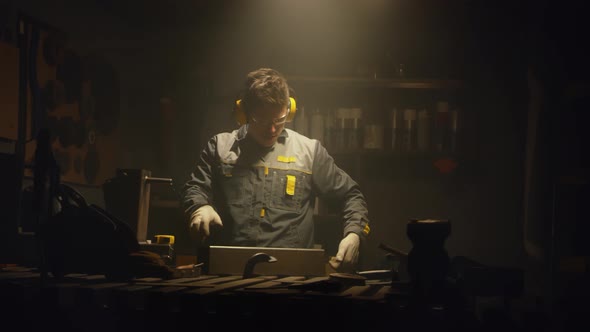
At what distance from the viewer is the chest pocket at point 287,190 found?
3801 mm

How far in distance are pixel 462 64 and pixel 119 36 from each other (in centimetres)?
272

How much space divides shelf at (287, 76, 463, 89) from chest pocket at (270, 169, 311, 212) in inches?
63.8

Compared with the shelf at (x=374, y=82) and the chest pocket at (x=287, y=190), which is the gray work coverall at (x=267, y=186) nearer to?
the chest pocket at (x=287, y=190)

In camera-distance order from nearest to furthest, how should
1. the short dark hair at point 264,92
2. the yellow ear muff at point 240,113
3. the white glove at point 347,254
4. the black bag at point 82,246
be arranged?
the black bag at point 82,246
the white glove at point 347,254
the short dark hair at point 264,92
the yellow ear muff at point 240,113

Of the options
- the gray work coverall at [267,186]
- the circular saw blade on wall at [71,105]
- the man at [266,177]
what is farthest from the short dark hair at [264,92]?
the circular saw blade on wall at [71,105]

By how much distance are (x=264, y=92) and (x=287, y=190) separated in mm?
562

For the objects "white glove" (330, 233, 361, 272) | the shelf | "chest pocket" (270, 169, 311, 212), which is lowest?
"white glove" (330, 233, 361, 272)

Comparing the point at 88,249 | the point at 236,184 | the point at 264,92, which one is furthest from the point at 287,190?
the point at 88,249

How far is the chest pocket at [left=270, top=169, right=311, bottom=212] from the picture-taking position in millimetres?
3801

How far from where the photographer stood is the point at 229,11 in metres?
5.45

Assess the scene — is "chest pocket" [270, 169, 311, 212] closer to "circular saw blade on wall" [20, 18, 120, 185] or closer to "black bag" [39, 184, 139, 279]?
"circular saw blade on wall" [20, 18, 120, 185]

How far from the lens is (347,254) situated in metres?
3.08

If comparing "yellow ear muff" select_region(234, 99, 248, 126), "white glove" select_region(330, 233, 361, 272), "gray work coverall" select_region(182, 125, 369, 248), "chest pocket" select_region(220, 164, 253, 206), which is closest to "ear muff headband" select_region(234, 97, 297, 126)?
"yellow ear muff" select_region(234, 99, 248, 126)

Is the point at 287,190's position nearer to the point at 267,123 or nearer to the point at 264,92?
the point at 267,123
